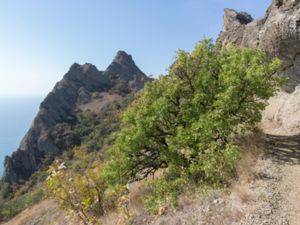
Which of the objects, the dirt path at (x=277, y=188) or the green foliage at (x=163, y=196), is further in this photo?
the green foliage at (x=163, y=196)

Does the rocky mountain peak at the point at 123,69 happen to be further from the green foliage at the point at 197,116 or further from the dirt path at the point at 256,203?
the dirt path at the point at 256,203

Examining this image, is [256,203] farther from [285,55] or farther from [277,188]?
[285,55]

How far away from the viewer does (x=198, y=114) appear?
1299cm

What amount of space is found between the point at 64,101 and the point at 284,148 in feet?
323

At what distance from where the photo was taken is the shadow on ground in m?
11.2

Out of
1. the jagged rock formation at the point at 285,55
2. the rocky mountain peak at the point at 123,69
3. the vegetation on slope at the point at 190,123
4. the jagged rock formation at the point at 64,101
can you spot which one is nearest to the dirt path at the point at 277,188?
the vegetation on slope at the point at 190,123

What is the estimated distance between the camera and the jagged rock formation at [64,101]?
8238 centimetres

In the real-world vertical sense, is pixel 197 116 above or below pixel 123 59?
below

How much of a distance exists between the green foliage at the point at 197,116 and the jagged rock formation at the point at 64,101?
72.6m

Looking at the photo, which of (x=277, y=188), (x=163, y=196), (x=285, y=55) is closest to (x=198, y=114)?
(x=163, y=196)

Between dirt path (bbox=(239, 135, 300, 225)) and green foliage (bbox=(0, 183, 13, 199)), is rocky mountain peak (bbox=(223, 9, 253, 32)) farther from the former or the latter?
green foliage (bbox=(0, 183, 13, 199))

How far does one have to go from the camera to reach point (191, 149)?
11.6 meters

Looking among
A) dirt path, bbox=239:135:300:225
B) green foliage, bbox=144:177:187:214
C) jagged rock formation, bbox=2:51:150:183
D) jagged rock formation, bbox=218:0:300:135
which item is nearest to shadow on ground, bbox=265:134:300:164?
dirt path, bbox=239:135:300:225

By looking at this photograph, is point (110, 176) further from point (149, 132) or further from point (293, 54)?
point (293, 54)
